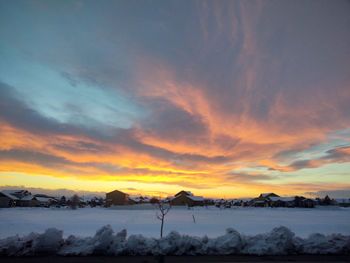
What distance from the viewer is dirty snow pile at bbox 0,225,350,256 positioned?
7660 millimetres

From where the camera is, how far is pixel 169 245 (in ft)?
26.2

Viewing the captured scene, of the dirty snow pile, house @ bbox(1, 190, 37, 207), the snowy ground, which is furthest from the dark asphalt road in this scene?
house @ bbox(1, 190, 37, 207)

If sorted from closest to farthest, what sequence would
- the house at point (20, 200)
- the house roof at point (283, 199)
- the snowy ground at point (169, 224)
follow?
the snowy ground at point (169, 224) → the house at point (20, 200) → the house roof at point (283, 199)

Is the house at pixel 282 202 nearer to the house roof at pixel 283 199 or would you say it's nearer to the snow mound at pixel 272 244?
the house roof at pixel 283 199

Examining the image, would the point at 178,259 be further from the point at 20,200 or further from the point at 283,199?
the point at 283,199

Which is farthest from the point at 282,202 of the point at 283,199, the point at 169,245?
the point at 169,245

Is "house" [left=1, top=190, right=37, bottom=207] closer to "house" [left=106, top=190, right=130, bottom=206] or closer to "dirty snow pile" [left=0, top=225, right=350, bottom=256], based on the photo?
"house" [left=106, top=190, right=130, bottom=206]

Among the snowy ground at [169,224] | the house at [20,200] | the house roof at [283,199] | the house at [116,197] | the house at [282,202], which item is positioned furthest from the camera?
the house roof at [283,199]

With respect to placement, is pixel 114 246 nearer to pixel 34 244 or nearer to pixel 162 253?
pixel 162 253

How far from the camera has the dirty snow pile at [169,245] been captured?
7.66 metres

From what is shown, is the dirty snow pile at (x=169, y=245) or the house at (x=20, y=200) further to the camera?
the house at (x=20, y=200)

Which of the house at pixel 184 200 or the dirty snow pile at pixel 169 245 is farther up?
the house at pixel 184 200

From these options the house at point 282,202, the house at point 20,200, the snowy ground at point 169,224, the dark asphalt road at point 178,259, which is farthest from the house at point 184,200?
the dark asphalt road at point 178,259

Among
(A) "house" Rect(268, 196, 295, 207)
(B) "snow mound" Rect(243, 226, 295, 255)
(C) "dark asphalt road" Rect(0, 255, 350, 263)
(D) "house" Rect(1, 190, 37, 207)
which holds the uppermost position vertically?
(A) "house" Rect(268, 196, 295, 207)
